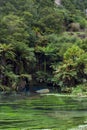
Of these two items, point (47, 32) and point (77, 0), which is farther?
point (77, 0)

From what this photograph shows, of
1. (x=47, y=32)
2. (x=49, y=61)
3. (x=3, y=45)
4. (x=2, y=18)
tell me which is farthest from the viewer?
(x=47, y=32)

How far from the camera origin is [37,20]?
64125mm

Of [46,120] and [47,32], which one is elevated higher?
[46,120]

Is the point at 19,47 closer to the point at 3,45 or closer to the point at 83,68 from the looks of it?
the point at 3,45

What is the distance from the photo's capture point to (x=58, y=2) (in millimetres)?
85562

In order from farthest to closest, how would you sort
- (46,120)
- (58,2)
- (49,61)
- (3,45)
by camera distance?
(58,2), (49,61), (3,45), (46,120)

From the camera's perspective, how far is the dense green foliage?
50.5m

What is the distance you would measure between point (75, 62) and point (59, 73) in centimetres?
249

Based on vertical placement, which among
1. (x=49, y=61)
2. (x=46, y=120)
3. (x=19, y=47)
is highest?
(x=46, y=120)

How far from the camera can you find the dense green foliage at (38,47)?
50.5 meters

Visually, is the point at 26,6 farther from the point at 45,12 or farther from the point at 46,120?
the point at 46,120

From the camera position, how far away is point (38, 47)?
57312mm

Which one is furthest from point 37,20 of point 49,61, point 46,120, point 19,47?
point 46,120

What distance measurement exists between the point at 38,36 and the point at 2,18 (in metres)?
8.02
